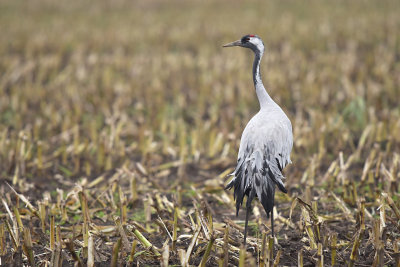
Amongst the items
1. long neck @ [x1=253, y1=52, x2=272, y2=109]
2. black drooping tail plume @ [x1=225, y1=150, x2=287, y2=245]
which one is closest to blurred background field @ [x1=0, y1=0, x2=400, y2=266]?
black drooping tail plume @ [x1=225, y1=150, x2=287, y2=245]

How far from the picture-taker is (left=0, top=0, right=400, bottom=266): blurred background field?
3.80 meters

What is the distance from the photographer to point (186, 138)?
284 inches

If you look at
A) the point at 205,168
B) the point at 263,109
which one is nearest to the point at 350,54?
the point at 205,168

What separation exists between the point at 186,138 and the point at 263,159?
3.55 m

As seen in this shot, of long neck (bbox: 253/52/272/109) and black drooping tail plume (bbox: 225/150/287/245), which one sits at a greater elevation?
long neck (bbox: 253/52/272/109)

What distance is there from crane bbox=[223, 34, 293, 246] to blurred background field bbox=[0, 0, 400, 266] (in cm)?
32

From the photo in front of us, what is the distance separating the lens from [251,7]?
20.1m

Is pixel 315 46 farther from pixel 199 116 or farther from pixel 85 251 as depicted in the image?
pixel 85 251

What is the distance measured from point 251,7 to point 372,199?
16238mm

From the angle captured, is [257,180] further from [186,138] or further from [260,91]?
[186,138]

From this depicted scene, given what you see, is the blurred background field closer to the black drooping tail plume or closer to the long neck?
the black drooping tail plume

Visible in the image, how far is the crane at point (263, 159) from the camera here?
11.9 ft

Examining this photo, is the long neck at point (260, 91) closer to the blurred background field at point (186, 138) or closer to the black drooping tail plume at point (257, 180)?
the black drooping tail plume at point (257, 180)

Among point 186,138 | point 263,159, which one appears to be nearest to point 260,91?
point 263,159
